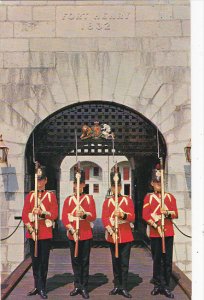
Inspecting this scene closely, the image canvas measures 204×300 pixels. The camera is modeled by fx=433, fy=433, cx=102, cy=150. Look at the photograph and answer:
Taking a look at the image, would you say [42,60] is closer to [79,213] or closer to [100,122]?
[100,122]

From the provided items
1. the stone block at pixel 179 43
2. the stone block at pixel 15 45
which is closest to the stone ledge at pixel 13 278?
the stone block at pixel 15 45

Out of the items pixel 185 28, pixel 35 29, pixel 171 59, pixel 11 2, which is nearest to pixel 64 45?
pixel 35 29

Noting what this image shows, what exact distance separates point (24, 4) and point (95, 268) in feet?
16.1

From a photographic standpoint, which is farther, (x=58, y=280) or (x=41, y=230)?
(x=58, y=280)

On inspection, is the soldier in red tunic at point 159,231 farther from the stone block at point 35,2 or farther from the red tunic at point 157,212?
the stone block at point 35,2

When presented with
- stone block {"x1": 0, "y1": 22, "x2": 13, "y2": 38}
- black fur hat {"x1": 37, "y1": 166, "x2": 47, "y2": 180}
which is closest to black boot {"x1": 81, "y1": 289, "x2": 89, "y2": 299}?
black fur hat {"x1": 37, "y1": 166, "x2": 47, "y2": 180}

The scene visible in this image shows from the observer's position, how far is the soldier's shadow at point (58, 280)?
6.40m

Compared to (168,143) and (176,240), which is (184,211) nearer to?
(176,240)

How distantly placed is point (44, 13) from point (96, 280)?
4704 millimetres

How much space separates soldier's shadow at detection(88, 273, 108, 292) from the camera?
6403 mm

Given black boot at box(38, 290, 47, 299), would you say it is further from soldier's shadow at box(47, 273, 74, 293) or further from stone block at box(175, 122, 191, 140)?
stone block at box(175, 122, 191, 140)

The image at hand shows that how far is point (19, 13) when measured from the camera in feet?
25.6

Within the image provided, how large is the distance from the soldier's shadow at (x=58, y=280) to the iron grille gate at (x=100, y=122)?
2.19 metres

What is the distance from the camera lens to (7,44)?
25.7ft
